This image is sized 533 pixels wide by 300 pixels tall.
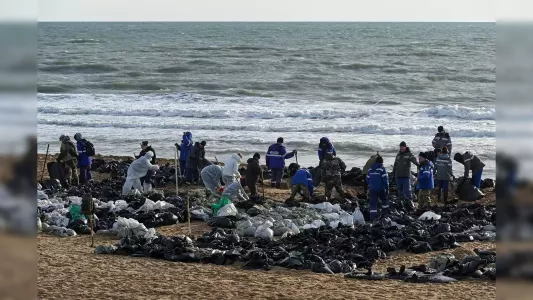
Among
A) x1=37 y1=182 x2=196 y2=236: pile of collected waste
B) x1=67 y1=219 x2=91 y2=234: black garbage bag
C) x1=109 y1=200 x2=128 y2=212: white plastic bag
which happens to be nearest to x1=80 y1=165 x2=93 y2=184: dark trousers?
x1=37 y1=182 x2=196 y2=236: pile of collected waste

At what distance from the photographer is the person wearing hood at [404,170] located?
62.3 feet

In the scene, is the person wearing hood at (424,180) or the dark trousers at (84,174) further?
the dark trousers at (84,174)

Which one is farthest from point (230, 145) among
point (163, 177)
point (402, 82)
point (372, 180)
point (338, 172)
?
point (402, 82)

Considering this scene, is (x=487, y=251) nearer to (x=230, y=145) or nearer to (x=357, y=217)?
(x=357, y=217)

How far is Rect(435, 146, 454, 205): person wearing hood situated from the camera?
65.4 feet

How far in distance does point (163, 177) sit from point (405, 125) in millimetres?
16029

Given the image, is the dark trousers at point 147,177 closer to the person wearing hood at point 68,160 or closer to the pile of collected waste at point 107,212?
the pile of collected waste at point 107,212

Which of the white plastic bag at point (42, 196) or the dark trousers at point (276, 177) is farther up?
the dark trousers at point (276, 177)

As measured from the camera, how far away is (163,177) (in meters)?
22.8

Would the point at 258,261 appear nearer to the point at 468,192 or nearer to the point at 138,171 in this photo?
the point at 138,171

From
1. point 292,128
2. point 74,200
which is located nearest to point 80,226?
point 74,200

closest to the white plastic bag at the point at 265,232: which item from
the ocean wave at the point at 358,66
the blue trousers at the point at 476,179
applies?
the blue trousers at the point at 476,179

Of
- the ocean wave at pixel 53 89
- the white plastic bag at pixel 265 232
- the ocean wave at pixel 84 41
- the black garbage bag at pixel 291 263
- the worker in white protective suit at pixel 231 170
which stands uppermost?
the ocean wave at pixel 84 41

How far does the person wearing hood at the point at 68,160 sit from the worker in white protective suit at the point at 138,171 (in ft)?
7.46
